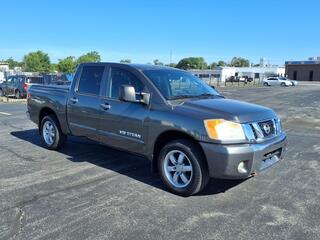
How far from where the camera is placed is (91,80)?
21.9 ft

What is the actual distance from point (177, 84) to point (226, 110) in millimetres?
1202

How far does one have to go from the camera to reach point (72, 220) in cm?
427

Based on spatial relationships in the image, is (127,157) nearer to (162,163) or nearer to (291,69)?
(162,163)

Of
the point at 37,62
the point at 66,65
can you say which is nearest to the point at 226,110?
the point at 66,65

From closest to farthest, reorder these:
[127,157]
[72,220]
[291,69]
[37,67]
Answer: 1. [72,220]
2. [127,157]
3. [291,69]
4. [37,67]

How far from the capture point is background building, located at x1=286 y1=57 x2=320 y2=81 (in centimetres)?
9812

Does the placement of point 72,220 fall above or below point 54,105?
below

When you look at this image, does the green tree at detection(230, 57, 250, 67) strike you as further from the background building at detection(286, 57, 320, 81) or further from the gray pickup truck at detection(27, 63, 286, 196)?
the gray pickup truck at detection(27, 63, 286, 196)

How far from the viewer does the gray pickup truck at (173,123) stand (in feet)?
15.8

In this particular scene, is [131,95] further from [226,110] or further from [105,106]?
[226,110]

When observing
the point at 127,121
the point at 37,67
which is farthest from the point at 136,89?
the point at 37,67

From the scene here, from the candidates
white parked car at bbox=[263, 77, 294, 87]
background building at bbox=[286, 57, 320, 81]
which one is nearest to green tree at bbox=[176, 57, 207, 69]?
background building at bbox=[286, 57, 320, 81]

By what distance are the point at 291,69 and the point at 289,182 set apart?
336 ft

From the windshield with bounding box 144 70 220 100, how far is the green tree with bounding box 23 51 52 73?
126m
